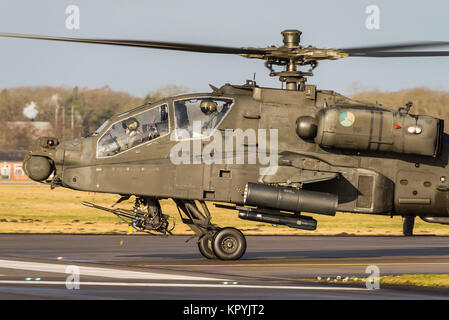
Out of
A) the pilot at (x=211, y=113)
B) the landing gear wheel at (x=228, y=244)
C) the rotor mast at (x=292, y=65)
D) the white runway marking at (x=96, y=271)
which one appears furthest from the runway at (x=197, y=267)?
the rotor mast at (x=292, y=65)

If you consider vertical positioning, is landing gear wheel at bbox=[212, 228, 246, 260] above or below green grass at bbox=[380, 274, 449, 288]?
above

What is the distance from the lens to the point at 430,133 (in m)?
16.6

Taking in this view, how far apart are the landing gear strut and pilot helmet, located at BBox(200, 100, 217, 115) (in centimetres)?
216

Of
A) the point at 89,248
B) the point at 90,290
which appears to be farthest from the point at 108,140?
the point at 90,290

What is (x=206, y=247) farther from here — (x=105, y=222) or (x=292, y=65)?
(x=105, y=222)

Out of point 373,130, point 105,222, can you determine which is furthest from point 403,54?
point 105,222

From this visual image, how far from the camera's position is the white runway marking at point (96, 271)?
13.0 m

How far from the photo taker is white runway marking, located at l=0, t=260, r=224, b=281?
13000 mm

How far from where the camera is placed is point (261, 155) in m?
16.7

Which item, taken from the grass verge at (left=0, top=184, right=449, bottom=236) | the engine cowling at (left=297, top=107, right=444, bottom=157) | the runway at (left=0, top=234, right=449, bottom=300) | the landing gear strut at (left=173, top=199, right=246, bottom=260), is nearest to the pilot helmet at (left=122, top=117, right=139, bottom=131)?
the landing gear strut at (left=173, top=199, right=246, bottom=260)

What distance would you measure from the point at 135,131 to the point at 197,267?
3471 millimetres

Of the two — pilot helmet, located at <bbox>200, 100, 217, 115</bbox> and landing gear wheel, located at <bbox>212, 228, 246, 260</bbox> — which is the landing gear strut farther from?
pilot helmet, located at <bbox>200, 100, 217, 115</bbox>
